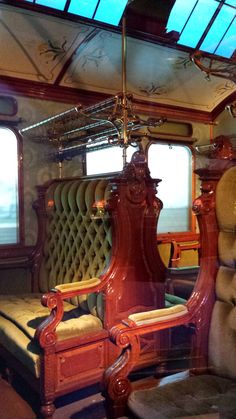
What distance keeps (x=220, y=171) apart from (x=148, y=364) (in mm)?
1195

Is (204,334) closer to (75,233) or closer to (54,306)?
(54,306)

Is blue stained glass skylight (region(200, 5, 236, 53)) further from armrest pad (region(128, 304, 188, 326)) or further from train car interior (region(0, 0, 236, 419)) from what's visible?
armrest pad (region(128, 304, 188, 326))

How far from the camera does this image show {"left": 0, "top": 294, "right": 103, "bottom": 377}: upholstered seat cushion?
1.97 meters

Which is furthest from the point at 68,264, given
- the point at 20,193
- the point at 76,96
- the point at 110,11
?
the point at 110,11

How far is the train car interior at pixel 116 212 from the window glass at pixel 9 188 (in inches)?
0.5

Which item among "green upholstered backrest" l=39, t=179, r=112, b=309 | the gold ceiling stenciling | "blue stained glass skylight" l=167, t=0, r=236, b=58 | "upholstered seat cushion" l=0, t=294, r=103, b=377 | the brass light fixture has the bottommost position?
"upholstered seat cushion" l=0, t=294, r=103, b=377

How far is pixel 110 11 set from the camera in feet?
9.54

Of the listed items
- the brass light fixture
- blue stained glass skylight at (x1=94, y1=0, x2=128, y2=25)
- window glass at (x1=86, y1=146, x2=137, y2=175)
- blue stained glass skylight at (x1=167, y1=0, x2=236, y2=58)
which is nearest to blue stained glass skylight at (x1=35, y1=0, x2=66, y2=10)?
blue stained glass skylight at (x1=94, y1=0, x2=128, y2=25)

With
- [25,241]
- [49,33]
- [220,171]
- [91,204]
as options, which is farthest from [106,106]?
[25,241]

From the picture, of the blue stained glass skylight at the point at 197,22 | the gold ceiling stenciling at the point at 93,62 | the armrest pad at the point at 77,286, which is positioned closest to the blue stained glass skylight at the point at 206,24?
the blue stained glass skylight at the point at 197,22

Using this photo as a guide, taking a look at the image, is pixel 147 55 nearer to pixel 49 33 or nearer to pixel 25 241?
pixel 49 33

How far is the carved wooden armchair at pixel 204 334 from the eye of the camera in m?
1.27

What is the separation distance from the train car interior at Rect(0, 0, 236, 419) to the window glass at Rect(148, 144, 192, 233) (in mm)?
17

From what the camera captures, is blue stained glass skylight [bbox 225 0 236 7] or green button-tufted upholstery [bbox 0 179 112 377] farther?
blue stained glass skylight [bbox 225 0 236 7]
